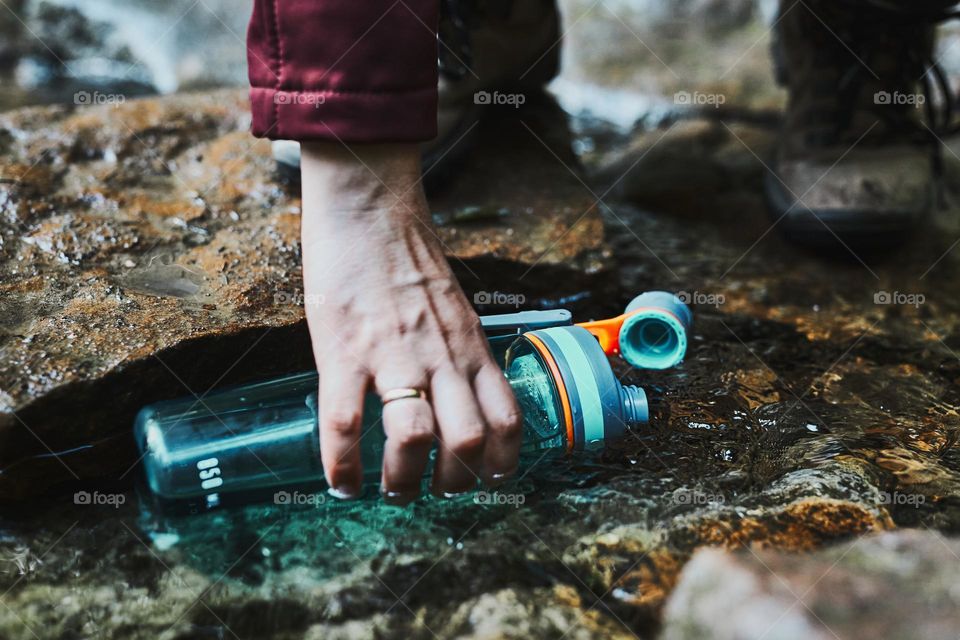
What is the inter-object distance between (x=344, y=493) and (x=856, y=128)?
1.87 meters

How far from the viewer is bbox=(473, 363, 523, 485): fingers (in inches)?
41.4

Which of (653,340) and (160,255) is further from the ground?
(160,255)

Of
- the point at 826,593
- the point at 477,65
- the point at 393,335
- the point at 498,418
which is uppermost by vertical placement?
the point at 477,65

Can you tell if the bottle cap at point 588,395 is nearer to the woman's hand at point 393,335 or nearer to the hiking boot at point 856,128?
the woman's hand at point 393,335

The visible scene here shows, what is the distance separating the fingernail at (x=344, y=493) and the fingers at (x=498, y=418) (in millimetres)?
191

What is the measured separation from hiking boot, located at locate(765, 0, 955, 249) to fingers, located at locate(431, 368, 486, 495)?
1.42 meters

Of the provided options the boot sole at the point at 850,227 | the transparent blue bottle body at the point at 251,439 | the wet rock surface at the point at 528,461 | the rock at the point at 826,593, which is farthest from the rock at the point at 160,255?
the rock at the point at 826,593

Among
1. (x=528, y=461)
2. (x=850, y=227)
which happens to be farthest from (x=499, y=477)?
(x=850, y=227)

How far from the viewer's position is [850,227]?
2045 millimetres

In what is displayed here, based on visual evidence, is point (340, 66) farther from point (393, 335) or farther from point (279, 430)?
point (279, 430)

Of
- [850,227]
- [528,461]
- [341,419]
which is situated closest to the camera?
[341,419]

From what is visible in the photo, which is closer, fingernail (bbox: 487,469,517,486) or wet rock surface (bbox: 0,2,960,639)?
wet rock surface (bbox: 0,2,960,639)

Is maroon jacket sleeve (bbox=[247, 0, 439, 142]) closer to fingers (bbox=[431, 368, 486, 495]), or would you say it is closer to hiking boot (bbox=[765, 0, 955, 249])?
fingers (bbox=[431, 368, 486, 495])

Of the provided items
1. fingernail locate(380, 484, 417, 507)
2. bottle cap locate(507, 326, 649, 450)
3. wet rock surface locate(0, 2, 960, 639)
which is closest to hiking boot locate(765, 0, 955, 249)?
wet rock surface locate(0, 2, 960, 639)
